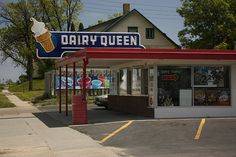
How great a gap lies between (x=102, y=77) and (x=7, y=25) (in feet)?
120

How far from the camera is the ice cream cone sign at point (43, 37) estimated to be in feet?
104

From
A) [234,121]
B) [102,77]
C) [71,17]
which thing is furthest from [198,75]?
[71,17]

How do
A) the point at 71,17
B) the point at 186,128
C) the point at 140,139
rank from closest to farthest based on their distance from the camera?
the point at 140,139 < the point at 186,128 < the point at 71,17

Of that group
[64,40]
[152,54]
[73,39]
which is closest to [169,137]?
[152,54]

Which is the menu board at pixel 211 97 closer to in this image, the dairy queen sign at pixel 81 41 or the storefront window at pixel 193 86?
the storefront window at pixel 193 86

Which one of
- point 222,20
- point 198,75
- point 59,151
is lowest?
point 59,151

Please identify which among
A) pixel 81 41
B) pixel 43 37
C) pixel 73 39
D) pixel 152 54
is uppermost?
pixel 43 37

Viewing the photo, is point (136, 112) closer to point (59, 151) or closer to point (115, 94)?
point (115, 94)

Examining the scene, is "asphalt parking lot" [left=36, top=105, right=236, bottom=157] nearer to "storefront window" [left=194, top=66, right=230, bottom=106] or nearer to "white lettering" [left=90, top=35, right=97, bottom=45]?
"storefront window" [left=194, top=66, right=230, bottom=106]

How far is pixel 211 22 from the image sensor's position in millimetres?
48469

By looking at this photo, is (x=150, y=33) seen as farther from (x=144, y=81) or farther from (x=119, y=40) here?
(x=144, y=81)

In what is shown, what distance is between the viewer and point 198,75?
23328 mm

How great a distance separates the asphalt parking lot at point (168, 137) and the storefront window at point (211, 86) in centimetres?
225

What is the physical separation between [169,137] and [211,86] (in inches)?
289
